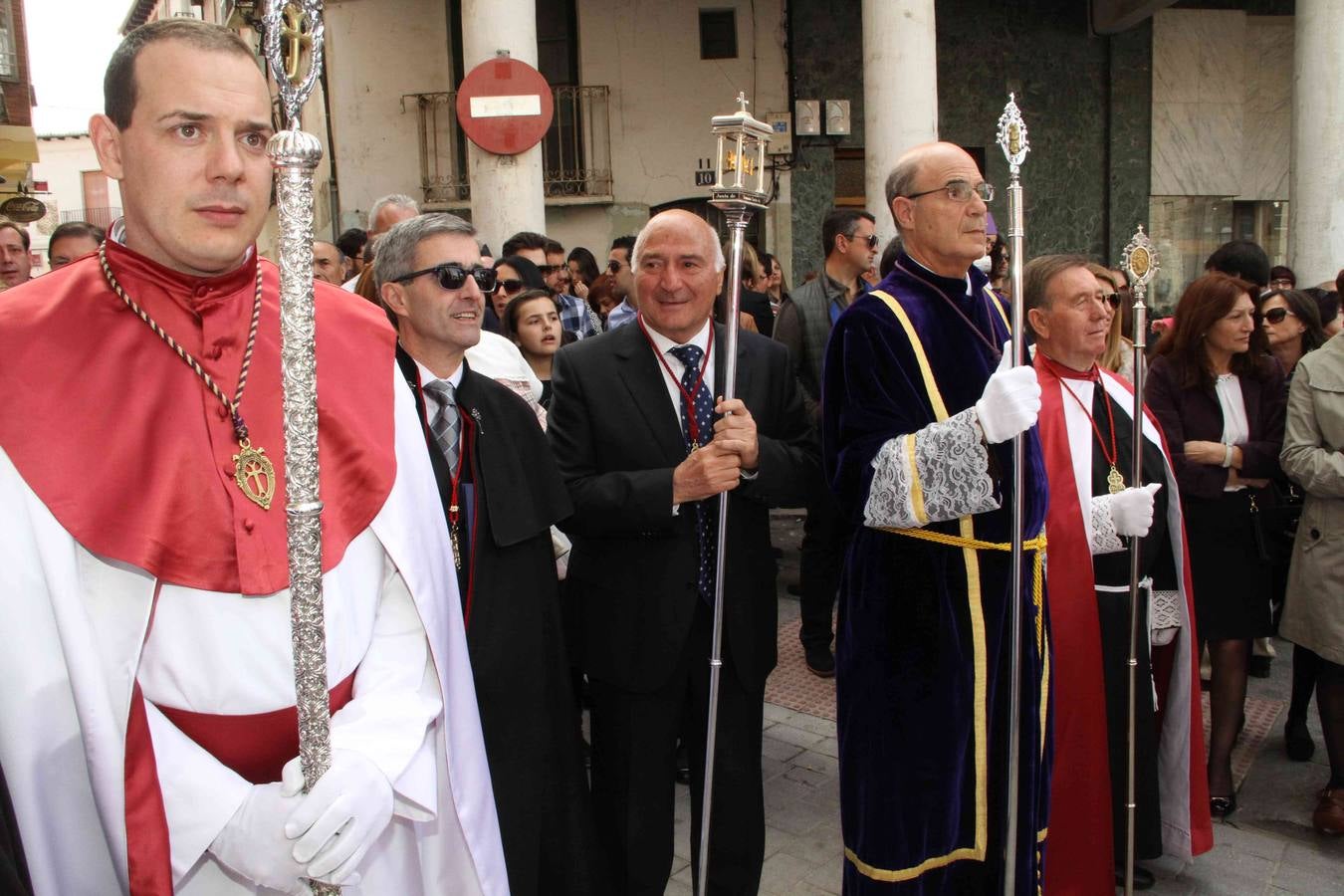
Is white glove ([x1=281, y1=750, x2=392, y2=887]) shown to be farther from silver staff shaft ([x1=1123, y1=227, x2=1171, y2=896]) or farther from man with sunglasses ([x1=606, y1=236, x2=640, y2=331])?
man with sunglasses ([x1=606, y1=236, x2=640, y2=331])

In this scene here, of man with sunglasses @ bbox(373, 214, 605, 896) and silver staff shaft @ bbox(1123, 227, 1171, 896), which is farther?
silver staff shaft @ bbox(1123, 227, 1171, 896)

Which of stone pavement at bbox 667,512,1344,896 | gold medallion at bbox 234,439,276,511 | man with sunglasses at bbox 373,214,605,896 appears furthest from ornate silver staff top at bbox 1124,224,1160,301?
gold medallion at bbox 234,439,276,511

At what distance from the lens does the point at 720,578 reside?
2973mm

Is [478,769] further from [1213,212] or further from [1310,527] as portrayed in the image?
[1213,212]

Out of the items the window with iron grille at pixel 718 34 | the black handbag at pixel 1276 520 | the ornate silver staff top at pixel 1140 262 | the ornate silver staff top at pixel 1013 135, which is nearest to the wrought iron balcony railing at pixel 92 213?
the window with iron grille at pixel 718 34

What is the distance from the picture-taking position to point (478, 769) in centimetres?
212

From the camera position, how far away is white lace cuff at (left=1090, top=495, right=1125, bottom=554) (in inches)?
134

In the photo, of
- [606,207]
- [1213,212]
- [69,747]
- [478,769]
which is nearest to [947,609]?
[478,769]

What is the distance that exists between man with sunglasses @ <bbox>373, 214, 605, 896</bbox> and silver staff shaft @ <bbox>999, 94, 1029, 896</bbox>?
3.58 ft

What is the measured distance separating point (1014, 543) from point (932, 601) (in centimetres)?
32

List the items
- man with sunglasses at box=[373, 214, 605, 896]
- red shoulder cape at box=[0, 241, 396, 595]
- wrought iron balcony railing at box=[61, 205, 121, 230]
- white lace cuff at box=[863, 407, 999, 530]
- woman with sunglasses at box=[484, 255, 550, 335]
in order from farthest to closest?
wrought iron balcony railing at box=[61, 205, 121, 230] < woman with sunglasses at box=[484, 255, 550, 335] < man with sunglasses at box=[373, 214, 605, 896] < white lace cuff at box=[863, 407, 999, 530] < red shoulder cape at box=[0, 241, 396, 595]

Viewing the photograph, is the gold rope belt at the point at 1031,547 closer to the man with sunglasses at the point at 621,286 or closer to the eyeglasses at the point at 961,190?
the eyeglasses at the point at 961,190

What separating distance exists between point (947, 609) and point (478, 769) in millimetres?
1312

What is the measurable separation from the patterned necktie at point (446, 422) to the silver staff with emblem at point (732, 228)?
0.74m
